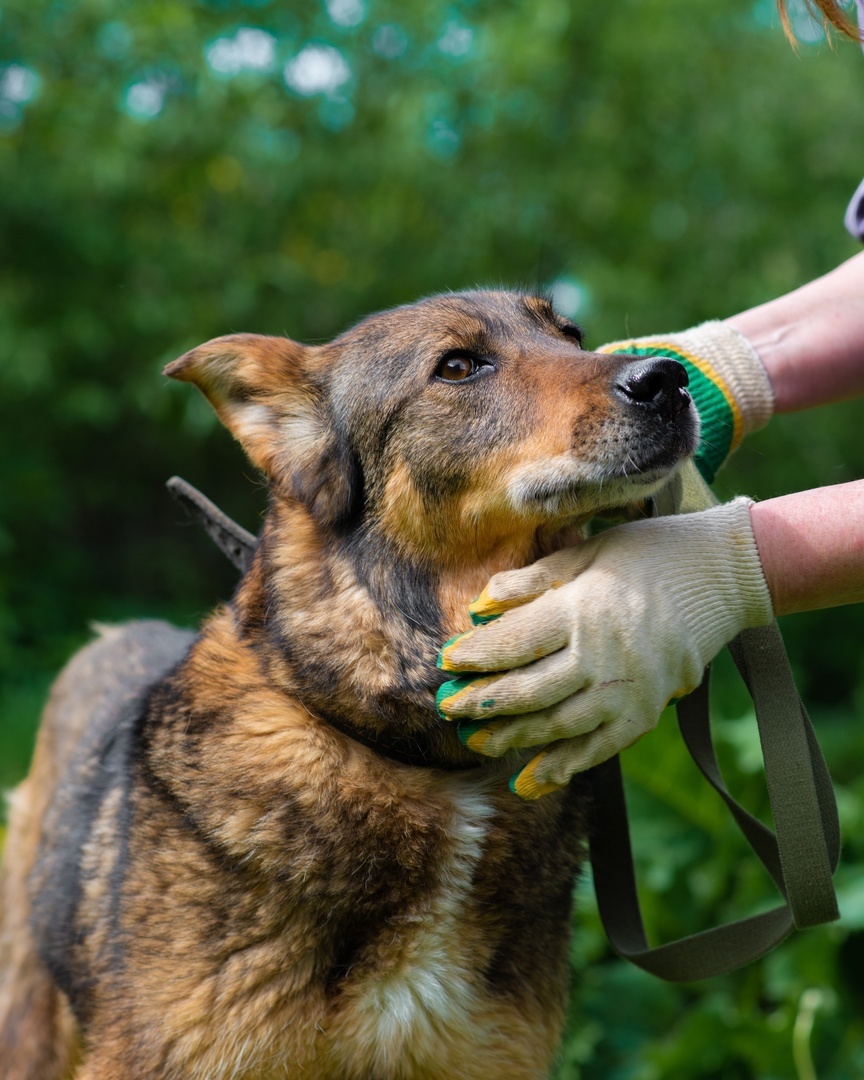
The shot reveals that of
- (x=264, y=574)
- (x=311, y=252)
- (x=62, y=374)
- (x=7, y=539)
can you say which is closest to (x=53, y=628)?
(x=7, y=539)

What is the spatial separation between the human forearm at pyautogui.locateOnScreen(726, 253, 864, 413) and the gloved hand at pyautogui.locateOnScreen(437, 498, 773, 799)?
0.86 meters

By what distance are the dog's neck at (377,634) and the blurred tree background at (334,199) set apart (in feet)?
14.7

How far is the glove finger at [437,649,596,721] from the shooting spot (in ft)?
6.72

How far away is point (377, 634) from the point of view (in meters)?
2.43

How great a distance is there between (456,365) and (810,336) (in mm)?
1070

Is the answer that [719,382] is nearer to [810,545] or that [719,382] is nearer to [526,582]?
[810,545]

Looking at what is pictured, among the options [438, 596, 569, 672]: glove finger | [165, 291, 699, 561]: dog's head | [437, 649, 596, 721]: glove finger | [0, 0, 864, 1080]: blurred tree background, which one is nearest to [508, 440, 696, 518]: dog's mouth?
[165, 291, 699, 561]: dog's head

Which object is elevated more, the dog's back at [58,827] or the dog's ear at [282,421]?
the dog's ear at [282,421]

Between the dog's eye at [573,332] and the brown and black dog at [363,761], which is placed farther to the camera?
the dog's eye at [573,332]

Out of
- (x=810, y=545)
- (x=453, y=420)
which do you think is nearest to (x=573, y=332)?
(x=453, y=420)

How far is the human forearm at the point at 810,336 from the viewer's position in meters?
2.97

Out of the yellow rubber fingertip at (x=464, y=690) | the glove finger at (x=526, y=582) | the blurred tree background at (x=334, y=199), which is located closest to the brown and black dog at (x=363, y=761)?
the glove finger at (x=526, y=582)

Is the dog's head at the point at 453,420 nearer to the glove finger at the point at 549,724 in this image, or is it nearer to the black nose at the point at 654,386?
the black nose at the point at 654,386

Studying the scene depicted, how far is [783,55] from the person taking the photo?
825 cm
